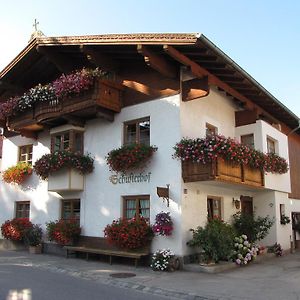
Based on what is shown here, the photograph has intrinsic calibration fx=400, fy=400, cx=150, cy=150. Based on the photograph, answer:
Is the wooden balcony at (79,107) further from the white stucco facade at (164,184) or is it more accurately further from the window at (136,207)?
the window at (136,207)

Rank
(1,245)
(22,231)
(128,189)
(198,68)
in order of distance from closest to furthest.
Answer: (198,68) < (128,189) < (22,231) < (1,245)

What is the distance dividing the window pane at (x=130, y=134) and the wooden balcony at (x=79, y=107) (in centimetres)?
73

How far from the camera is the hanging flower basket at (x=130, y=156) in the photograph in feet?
43.2

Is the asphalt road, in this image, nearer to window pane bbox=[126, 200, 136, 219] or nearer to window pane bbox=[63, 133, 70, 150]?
window pane bbox=[126, 200, 136, 219]

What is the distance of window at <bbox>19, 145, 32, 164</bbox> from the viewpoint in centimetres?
1842

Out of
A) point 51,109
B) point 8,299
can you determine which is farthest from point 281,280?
point 51,109

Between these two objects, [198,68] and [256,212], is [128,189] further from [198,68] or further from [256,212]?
[256,212]

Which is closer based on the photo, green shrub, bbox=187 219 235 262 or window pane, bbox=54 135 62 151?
green shrub, bbox=187 219 235 262

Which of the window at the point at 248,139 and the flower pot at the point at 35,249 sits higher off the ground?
the window at the point at 248,139

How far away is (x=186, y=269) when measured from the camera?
39.5ft

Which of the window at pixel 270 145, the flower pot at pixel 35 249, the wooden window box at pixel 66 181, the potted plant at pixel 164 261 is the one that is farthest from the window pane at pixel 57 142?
the window at pixel 270 145

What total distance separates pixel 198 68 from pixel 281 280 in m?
6.80

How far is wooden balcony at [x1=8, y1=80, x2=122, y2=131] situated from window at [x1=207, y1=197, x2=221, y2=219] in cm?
471

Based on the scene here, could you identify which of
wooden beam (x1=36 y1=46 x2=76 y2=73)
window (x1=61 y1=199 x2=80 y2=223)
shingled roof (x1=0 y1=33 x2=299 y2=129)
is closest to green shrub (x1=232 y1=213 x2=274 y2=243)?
shingled roof (x1=0 y1=33 x2=299 y2=129)
